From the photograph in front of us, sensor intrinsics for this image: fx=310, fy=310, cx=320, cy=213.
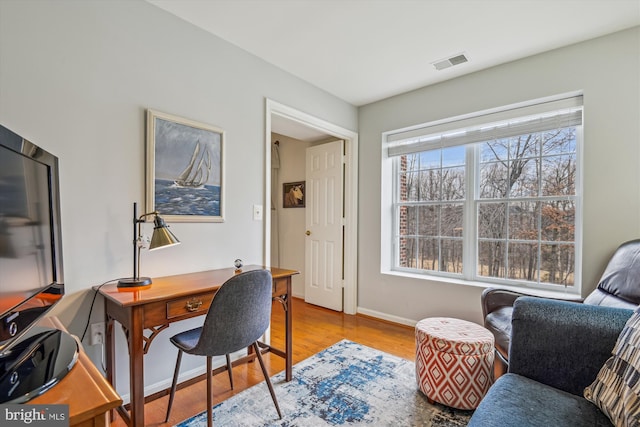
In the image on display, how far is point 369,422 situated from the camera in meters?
1.69

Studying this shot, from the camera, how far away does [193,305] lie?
1670 mm

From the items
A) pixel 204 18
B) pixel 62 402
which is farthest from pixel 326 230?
pixel 62 402

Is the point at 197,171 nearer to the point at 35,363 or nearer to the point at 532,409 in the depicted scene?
the point at 35,363

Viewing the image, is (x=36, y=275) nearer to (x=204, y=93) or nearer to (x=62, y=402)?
(x=62, y=402)

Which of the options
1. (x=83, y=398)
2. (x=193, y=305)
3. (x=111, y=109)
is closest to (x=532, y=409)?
(x=83, y=398)

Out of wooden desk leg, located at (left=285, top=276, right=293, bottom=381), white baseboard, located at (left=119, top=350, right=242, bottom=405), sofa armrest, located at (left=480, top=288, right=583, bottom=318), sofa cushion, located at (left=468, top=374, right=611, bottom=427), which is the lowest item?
white baseboard, located at (left=119, top=350, right=242, bottom=405)

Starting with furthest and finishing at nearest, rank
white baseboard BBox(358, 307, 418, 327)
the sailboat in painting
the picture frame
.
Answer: the picture frame, white baseboard BBox(358, 307, 418, 327), the sailboat in painting

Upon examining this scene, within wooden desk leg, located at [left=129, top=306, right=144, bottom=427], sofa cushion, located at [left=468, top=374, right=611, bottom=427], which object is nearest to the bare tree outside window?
sofa cushion, located at [left=468, top=374, right=611, bottom=427]

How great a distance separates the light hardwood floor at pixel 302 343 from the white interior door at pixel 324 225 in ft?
0.76

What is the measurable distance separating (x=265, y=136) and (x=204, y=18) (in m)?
0.90

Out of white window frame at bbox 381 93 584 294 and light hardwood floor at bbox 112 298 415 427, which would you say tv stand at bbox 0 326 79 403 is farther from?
white window frame at bbox 381 93 584 294

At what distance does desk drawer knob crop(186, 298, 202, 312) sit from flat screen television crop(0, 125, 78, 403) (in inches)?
23.1

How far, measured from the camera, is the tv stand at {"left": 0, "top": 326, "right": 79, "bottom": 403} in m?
0.70

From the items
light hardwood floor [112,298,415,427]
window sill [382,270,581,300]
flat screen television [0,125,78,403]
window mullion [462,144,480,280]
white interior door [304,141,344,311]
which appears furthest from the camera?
white interior door [304,141,344,311]
